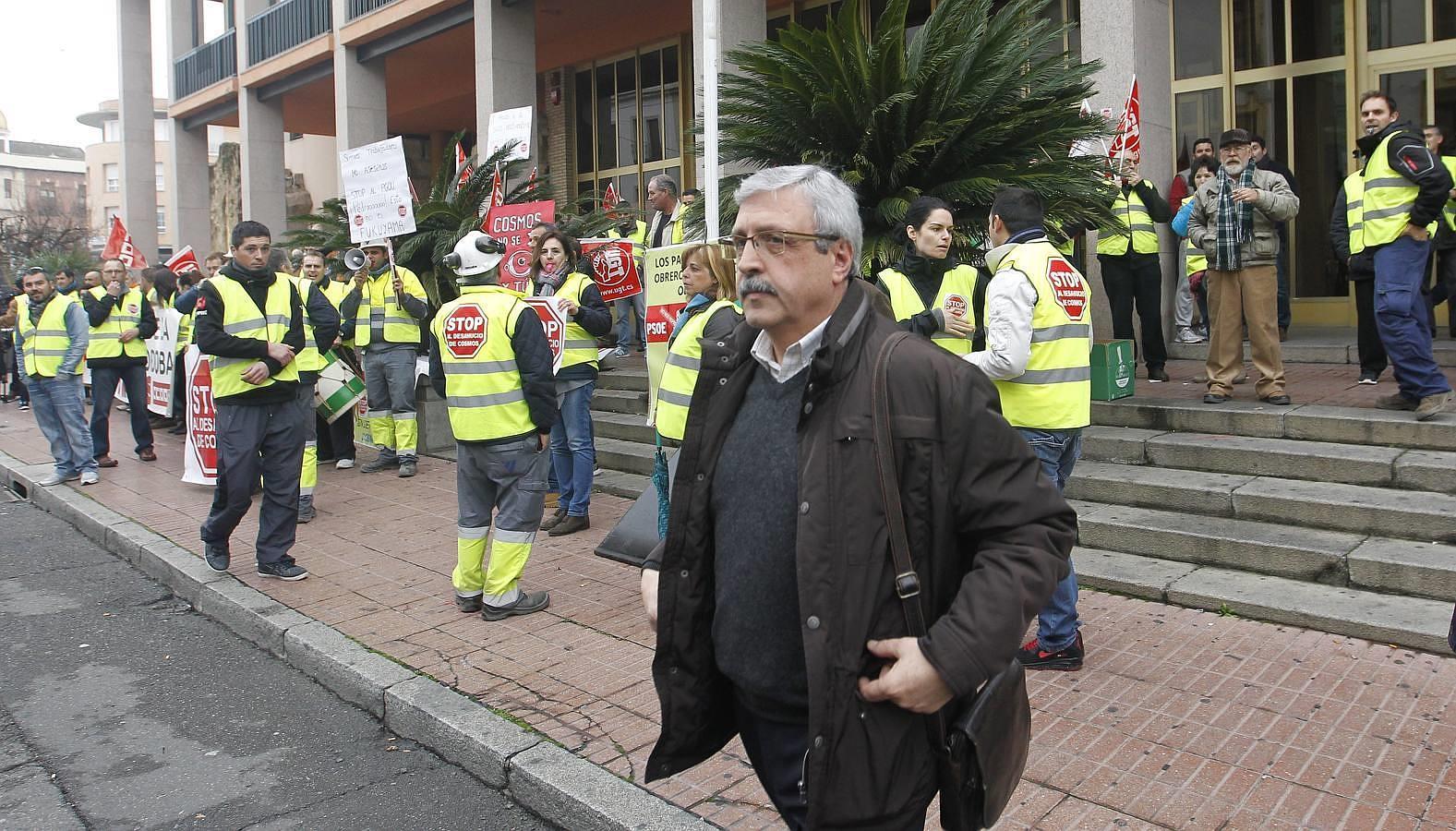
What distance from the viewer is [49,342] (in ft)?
33.8

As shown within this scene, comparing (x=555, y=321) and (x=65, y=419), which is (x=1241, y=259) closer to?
(x=555, y=321)

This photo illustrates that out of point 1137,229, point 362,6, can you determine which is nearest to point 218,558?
point 1137,229

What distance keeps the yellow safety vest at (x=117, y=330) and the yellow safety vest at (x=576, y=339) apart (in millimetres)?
5865

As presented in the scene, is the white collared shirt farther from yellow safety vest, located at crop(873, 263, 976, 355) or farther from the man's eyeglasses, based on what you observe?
yellow safety vest, located at crop(873, 263, 976, 355)

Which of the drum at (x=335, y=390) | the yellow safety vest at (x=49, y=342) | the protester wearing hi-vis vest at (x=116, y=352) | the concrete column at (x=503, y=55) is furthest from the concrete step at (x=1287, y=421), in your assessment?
the concrete column at (x=503, y=55)

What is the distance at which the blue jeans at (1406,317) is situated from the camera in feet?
20.9

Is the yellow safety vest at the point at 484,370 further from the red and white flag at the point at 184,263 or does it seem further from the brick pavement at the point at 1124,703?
the red and white flag at the point at 184,263

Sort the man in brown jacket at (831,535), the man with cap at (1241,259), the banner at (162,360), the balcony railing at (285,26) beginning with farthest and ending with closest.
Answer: the balcony railing at (285,26)
the banner at (162,360)
the man with cap at (1241,259)
the man in brown jacket at (831,535)

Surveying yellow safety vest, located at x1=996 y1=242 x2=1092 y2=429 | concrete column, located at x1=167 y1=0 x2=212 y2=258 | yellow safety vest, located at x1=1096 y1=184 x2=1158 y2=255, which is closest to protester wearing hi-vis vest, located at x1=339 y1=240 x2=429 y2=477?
yellow safety vest, located at x1=1096 y1=184 x2=1158 y2=255

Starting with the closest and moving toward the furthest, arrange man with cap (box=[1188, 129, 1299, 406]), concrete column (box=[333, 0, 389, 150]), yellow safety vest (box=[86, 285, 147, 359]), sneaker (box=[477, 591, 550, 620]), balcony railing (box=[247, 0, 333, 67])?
sneaker (box=[477, 591, 550, 620]) < man with cap (box=[1188, 129, 1299, 406]) < yellow safety vest (box=[86, 285, 147, 359]) < concrete column (box=[333, 0, 389, 150]) < balcony railing (box=[247, 0, 333, 67])

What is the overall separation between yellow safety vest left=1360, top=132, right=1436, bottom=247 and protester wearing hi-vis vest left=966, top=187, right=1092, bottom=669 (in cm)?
323

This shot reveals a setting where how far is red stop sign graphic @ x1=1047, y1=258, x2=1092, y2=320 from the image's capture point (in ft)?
15.0

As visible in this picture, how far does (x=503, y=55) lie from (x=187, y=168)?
13169mm

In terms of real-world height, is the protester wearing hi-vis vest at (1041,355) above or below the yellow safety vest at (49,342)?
below
